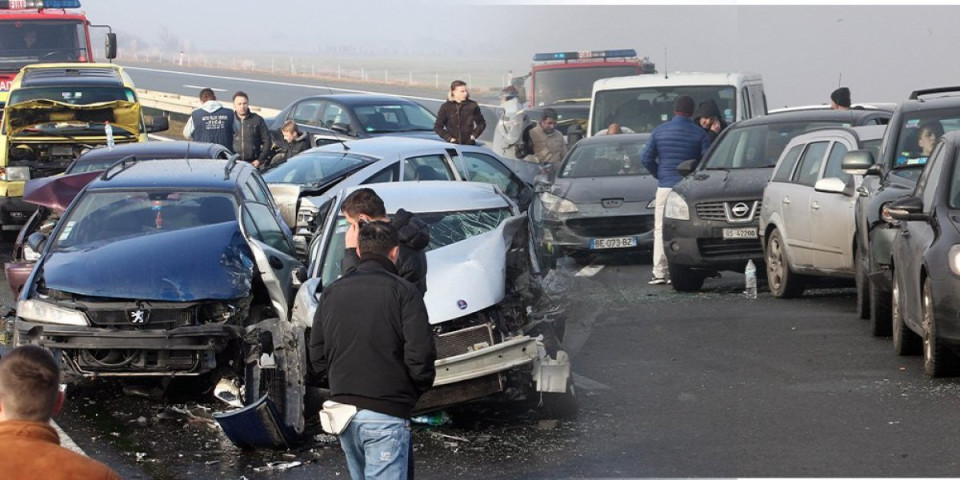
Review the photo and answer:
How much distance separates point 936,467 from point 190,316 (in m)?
5.00

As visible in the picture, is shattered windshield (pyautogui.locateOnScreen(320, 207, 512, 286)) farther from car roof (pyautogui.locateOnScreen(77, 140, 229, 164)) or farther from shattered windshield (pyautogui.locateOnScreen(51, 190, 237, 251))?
car roof (pyautogui.locateOnScreen(77, 140, 229, 164))

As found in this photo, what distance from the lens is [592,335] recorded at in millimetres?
13156

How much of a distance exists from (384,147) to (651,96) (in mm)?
7070

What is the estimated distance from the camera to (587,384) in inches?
430

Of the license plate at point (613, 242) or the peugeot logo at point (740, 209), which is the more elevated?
the peugeot logo at point (740, 209)

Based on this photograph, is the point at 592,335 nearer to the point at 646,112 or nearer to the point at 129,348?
the point at 129,348

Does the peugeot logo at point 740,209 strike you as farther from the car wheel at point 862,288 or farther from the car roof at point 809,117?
the car wheel at point 862,288

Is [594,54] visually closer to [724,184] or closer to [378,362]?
[724,184]

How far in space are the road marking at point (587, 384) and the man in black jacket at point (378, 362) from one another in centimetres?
469

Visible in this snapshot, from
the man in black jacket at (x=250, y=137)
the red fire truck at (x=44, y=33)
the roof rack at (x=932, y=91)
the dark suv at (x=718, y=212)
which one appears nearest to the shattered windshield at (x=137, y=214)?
A: the dark suv at (x=718, y=212)

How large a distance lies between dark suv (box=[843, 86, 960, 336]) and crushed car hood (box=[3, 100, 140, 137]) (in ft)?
40.3

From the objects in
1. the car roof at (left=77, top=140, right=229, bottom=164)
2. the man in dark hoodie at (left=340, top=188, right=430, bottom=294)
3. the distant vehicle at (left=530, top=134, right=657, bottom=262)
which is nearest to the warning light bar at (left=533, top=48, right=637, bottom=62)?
the distant vehicle at (left=530, top=134, right=657, bottom=262)

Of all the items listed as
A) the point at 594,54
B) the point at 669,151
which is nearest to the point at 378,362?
the point at 669,151

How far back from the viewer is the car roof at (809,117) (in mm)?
16969
